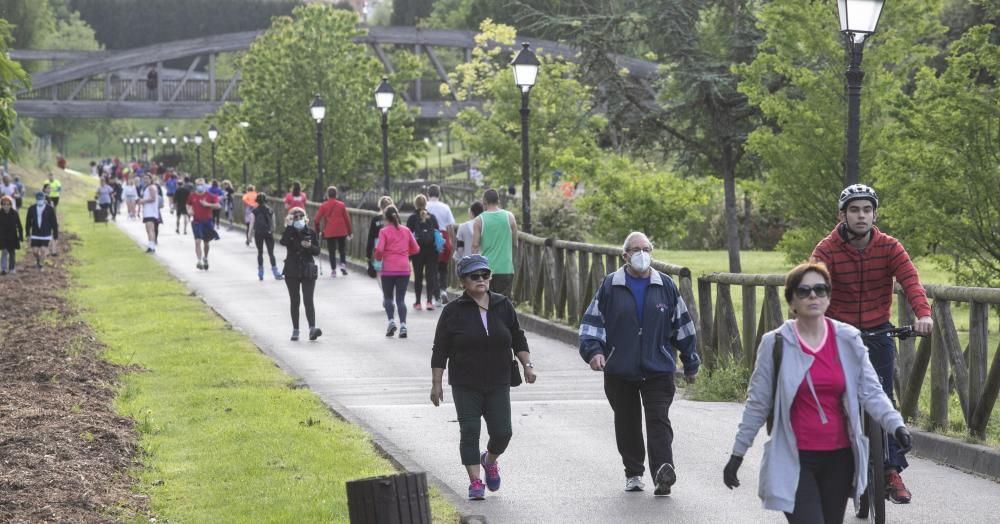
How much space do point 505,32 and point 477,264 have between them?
63089mm

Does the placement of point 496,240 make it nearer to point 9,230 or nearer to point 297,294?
point 297,294

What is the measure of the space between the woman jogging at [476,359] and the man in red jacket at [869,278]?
2.01 m

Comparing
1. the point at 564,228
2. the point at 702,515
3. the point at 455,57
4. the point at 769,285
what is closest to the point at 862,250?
the point at 702,515

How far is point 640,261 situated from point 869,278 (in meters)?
1.38

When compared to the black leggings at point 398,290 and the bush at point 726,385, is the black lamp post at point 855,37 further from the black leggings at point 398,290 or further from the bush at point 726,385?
the black leggings at point 398,290

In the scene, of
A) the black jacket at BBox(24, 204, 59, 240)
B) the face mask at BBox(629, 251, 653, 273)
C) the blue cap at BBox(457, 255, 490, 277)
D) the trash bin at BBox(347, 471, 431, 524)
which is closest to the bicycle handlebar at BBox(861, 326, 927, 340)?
the face mask at BBox(629, 251, 653, 273)

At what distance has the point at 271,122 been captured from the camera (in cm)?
5300

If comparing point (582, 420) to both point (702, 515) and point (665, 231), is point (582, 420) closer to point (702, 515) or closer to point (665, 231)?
point (702, 515)

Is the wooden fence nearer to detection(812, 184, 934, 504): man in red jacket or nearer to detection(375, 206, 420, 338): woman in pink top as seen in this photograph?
detection(812, 184, 934, 504): man in red jacket

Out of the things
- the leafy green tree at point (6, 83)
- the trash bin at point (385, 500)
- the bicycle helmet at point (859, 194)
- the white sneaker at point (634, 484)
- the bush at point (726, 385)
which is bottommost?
the bush at point (726, 385)

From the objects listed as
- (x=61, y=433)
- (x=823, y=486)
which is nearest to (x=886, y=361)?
(x=823, y=486)

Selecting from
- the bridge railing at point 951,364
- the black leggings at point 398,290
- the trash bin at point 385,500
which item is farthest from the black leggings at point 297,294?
the trash bin at point 385,500

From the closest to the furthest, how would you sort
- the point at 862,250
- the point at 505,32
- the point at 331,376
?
the point at 862,250, the point at 331,376, the point at 505,32

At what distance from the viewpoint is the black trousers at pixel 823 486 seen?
6848 millimetres
